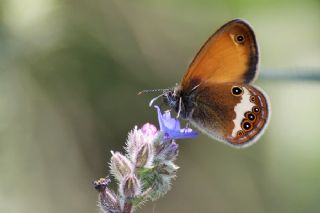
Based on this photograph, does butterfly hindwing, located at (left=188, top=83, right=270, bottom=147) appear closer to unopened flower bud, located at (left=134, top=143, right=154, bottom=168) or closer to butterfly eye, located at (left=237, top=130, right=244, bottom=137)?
butterfly eye, located at (left=237, top=130, right=244, bottom=137)

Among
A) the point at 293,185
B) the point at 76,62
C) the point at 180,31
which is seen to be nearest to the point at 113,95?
the point at 76,62

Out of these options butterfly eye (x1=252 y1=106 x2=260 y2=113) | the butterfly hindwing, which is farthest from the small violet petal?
butterfly eye (x1=252 y1=106 x2=260 y2=113)

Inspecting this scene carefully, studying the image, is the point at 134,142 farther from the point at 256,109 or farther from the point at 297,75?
the point at 297,75

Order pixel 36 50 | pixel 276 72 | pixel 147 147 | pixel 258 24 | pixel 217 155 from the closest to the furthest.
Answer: pixel 147 147 → pixel 276 72 → pixel 36 50 → pixel 258 24 → pixel 217 155

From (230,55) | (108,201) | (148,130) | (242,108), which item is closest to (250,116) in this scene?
(242,108)

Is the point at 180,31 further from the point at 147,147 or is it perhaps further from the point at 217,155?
the point at 147,147

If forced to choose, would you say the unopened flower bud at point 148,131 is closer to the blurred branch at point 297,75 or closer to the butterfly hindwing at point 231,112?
the butterfly hindwing at point 231,112

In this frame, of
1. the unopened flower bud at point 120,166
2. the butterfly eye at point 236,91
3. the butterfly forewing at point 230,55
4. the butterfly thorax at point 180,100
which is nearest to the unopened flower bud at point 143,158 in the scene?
the unopened flower bud at point 120,166
